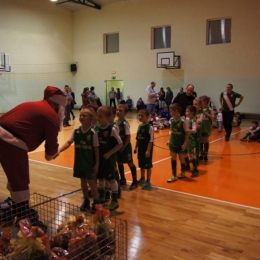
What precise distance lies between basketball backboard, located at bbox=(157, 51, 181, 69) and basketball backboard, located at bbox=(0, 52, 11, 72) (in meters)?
7.93

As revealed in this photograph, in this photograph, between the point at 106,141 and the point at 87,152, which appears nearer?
the point at 87,152

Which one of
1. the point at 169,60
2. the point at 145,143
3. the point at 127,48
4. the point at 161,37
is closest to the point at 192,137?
the point at 145,143

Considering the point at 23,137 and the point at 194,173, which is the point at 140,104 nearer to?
the point at 194,173

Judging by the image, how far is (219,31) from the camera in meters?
15.3

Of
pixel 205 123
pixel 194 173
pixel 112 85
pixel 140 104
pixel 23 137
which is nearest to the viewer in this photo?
pixel 23 137

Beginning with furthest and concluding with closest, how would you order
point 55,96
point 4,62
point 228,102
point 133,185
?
1. point 4,62
2. point 228,102
3. point 133,185
4. point 55,96

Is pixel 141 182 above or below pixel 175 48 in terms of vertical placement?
below

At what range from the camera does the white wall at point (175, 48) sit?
14602 millimetres

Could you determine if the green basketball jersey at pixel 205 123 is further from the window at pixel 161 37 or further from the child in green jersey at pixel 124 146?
the window at pixel 161 37

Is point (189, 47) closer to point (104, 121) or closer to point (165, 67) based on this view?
point (165, 67)

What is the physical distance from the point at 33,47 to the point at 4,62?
2341 millimetres

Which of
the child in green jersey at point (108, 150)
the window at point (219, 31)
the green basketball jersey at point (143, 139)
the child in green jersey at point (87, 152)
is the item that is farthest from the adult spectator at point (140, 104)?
the child in green jersey at point (87, 152)

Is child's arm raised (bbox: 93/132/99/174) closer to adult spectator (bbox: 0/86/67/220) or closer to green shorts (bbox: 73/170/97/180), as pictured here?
green shorts (bbox: 73/170/97/180)

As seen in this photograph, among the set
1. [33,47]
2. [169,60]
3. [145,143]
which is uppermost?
[33,47]
